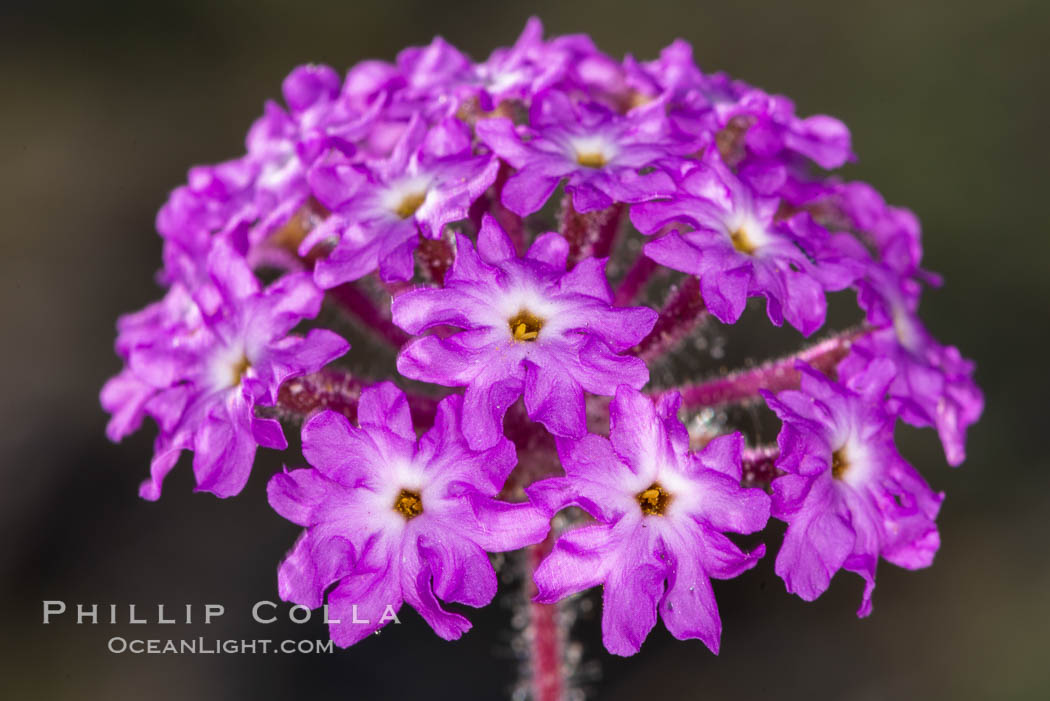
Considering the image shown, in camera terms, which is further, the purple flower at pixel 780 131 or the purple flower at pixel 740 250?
the purple flower at pixel 780 131

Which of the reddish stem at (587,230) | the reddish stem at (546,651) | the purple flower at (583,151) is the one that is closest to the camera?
the purple flower at (583,151)

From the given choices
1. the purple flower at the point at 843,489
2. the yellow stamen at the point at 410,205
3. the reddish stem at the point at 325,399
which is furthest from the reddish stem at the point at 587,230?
the purple flower at the point at 843,489

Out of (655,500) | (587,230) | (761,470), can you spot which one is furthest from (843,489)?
(587,230)

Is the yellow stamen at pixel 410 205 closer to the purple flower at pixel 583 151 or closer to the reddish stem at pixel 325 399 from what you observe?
the purple flower at pixel 583 151

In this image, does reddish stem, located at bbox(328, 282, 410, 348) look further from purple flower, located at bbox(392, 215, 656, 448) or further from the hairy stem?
the hairy stem

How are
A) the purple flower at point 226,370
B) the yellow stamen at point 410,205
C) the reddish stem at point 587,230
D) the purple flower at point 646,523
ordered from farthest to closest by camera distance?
1. the reddish stem at point 587,230
2. the yellow stamen at point 410,205
3. the purple flower at point 226,370
4. the purple flower at point 646,523

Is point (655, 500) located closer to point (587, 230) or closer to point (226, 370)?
point (587, 230)

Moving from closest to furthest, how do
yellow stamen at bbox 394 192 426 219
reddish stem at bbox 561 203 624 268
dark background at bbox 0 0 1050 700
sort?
yellow stamen at bbox 394 192 426 219 → reddish stem at bbox 561 203 624 268 → dark background at bbox 0 0 1050 700

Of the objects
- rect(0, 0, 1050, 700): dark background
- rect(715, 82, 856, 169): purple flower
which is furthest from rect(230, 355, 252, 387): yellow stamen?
rect(0, 0, 1050, 700): dark background
